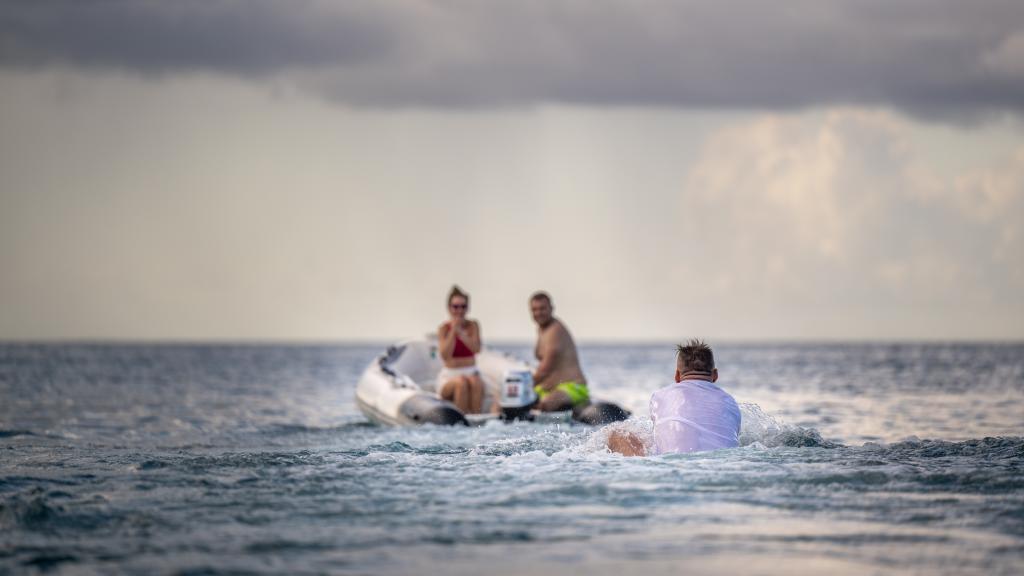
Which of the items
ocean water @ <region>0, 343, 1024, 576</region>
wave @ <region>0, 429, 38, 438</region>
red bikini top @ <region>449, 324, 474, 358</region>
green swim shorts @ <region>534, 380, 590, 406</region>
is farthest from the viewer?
red bikini top @ <region>449, 324, 474, 358</region>

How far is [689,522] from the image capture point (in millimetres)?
6605

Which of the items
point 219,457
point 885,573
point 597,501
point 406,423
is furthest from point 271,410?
point 885,573

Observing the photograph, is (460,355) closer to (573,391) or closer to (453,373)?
(453,373)

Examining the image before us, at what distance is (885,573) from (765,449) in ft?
12.4

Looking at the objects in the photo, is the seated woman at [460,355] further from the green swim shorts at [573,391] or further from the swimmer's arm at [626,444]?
the swimmer's arm at [626,444]

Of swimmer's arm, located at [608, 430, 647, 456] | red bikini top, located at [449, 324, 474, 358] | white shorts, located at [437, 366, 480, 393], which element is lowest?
swimmer's arm, located at [608, 430, 647, 456]

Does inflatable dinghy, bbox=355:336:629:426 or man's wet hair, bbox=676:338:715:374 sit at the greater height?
man's wet hair, bbox=676:338:715:374

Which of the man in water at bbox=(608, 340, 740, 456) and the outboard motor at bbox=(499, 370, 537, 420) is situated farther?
the outboard motor at bbox=(499, 370, 537, 420)

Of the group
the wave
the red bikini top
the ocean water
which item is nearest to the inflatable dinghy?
the red bikini top

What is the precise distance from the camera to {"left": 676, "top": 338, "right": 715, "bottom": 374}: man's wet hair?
8.34 m

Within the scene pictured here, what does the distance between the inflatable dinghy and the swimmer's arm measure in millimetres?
4683

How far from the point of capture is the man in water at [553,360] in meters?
14.8

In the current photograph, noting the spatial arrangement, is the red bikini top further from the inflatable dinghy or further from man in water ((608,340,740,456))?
man in water ((608,340,740,456))

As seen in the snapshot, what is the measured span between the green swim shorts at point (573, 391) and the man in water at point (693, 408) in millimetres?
6074
